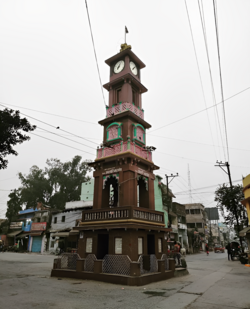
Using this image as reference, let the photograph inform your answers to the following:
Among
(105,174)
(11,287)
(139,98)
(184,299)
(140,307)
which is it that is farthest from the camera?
(139,98)

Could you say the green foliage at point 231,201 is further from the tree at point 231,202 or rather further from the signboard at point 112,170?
the signboard at point 112,170

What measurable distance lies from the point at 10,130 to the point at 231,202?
88.9 ft

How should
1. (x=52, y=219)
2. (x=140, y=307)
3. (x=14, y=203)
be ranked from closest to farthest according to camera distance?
(x=140, y=307) < (x=52, y=219) < (x=14, y=203)

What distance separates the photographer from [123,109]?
61.4 ft

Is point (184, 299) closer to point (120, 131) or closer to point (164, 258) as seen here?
point (164, 258)

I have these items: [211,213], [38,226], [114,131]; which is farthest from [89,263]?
[211,213]

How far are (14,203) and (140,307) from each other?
47.7 m

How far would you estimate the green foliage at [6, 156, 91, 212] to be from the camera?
160 feet

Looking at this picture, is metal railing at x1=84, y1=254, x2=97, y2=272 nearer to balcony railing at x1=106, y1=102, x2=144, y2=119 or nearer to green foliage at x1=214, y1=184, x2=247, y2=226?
balcony railing at x1=106, y1=102, x2=144, y2=119

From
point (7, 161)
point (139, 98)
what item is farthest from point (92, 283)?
point (139, 98)

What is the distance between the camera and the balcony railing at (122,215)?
46.3ft

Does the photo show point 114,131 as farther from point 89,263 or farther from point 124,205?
point 89,263

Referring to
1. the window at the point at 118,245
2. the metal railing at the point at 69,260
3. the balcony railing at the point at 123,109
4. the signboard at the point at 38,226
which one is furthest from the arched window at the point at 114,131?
the signboard at the point at 38,226

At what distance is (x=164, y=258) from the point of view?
14.9 m
